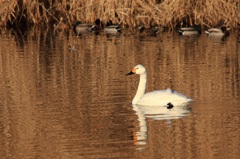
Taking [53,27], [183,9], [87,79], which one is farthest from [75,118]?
[53,27]

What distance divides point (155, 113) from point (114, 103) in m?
0.95

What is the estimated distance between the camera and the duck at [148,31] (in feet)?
94.5

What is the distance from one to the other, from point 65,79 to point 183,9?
11463mm

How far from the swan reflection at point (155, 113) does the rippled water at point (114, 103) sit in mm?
17

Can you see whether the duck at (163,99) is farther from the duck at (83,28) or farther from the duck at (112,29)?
the duck at (83,28)

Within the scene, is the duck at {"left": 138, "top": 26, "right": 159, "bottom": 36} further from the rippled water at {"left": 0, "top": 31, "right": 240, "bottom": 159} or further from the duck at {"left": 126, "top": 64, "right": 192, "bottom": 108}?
the duck at {"left": 126, "top": 64, "right": 192, "bottom": 108}

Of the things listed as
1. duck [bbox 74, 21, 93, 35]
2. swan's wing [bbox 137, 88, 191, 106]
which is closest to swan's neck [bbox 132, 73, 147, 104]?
swan's wing [bbox 137, 88, 191, 106]

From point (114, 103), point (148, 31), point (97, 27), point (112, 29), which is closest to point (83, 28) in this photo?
point (97, 27)

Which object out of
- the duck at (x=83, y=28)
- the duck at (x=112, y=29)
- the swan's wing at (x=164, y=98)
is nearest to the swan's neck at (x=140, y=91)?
the swan's wing at (x=164, y=98)

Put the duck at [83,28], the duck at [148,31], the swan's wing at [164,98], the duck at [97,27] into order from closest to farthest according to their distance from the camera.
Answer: the swan's wing at [164,98] < the duck at [148,31] < the duck at [83,28] < the duck at [97,27]

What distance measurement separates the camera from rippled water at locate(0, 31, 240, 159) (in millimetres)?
12070

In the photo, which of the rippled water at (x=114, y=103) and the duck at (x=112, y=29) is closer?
the rippled water at (x=114, y=103)

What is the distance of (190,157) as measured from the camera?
11.3 metres

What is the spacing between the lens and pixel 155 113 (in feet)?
48.7
